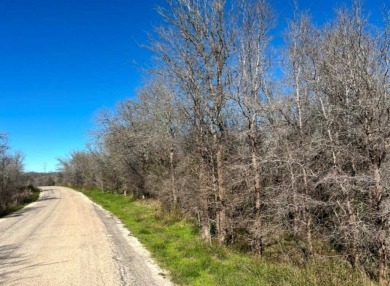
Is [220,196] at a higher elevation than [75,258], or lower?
higher

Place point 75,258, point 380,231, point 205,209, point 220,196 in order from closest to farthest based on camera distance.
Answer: point 380,231, point 75,258, point 220,196, point 205,209

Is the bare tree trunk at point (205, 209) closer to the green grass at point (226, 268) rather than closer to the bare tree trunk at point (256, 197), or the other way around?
the green grass at point (226, 268)

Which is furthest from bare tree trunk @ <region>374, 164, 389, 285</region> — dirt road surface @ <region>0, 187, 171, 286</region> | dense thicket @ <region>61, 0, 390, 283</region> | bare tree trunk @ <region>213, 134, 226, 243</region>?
dirt road surface @ <region>0, 187, 171, 286</region>

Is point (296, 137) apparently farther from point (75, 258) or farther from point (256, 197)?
point (75, 258)

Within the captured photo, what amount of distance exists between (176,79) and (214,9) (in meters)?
2.65

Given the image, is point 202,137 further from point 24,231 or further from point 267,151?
point 24,231

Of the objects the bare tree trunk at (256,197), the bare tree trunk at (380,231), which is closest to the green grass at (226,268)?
the bare tree trunk at (380,231)

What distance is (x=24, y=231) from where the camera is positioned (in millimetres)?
15516

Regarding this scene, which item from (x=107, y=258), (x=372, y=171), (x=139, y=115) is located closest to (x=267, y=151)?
(x=372, y=171)

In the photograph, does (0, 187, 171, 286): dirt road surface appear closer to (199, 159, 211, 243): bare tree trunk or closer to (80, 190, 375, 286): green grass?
(80, 190, 375, 286): green grass

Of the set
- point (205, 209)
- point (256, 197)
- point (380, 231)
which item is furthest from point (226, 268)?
point (205, 209)

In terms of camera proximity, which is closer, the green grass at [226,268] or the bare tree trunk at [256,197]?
the green grass at [226,268]

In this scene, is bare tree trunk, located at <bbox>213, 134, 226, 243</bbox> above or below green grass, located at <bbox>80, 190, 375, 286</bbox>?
above

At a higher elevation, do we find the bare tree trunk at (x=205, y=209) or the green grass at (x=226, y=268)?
the bare tree trunk at (x=205, y=209)
